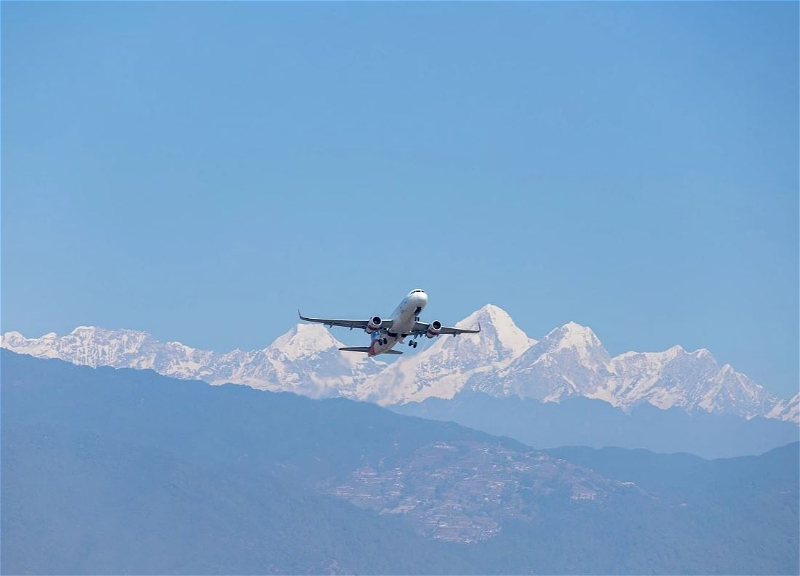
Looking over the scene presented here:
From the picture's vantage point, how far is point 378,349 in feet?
487

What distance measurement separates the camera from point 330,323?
14788 cm

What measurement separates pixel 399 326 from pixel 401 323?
98cm

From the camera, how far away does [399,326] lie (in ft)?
463

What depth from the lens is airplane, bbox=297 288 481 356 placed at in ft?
447

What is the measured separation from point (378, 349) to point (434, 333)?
9907mm

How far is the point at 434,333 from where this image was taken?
14150 cm

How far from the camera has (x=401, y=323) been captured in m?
140

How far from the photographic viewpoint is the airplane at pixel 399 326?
447 ft

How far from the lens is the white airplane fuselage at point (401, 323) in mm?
135750

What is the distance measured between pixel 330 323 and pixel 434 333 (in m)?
14.1

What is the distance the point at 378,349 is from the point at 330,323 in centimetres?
668
